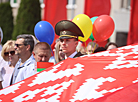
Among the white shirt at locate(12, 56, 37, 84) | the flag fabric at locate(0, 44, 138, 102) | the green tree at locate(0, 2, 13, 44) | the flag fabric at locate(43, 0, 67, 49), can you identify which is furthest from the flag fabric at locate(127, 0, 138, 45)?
the green tree at locate(0, 2, 13, 44)

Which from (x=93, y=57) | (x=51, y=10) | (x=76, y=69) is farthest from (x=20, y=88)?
(x=51, y=10)

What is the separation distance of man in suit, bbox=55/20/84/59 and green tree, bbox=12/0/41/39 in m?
13.2

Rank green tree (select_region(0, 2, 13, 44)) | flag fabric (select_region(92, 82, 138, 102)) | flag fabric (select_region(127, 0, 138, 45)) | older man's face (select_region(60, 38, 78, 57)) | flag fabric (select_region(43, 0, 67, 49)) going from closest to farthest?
flag fabric (select_region(92, 82, 138, 102)), older man's face (select_region(60, 38, 78, 57)), flag fabric (select_region(127, 0, 138, 45)), flag fabric (select_region(43, 0, 67, 49)), green tree (select_region(0, 2, 13, 44))

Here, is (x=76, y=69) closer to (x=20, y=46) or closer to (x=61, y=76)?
(x=61, y=76)

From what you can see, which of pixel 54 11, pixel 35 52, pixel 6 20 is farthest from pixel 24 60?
pixel 6 20

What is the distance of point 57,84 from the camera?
9.13 feet

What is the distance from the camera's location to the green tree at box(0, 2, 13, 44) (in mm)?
18859

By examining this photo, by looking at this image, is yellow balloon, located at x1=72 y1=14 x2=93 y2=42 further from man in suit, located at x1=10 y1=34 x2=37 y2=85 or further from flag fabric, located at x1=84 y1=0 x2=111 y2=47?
flag fabric, located at x1=84 y1=0 x2=111 y2=47

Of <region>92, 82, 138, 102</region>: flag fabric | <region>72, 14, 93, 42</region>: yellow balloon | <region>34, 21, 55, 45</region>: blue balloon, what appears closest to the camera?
<region>92, 82, 138, 102</region>: flag fabric

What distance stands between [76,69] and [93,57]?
37 cm

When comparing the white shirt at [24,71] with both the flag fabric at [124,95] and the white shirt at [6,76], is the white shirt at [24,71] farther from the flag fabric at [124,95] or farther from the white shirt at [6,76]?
the flag fabric at [124,95]

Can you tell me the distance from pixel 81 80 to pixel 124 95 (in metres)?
0.51

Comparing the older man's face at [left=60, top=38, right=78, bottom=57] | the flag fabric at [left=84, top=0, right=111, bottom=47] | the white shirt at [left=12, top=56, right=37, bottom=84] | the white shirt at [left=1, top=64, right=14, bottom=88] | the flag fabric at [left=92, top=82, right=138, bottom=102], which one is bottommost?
the white shirt at [left=1, top=64, right=14, bottom=88]

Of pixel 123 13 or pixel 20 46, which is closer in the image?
pixel 20 46
